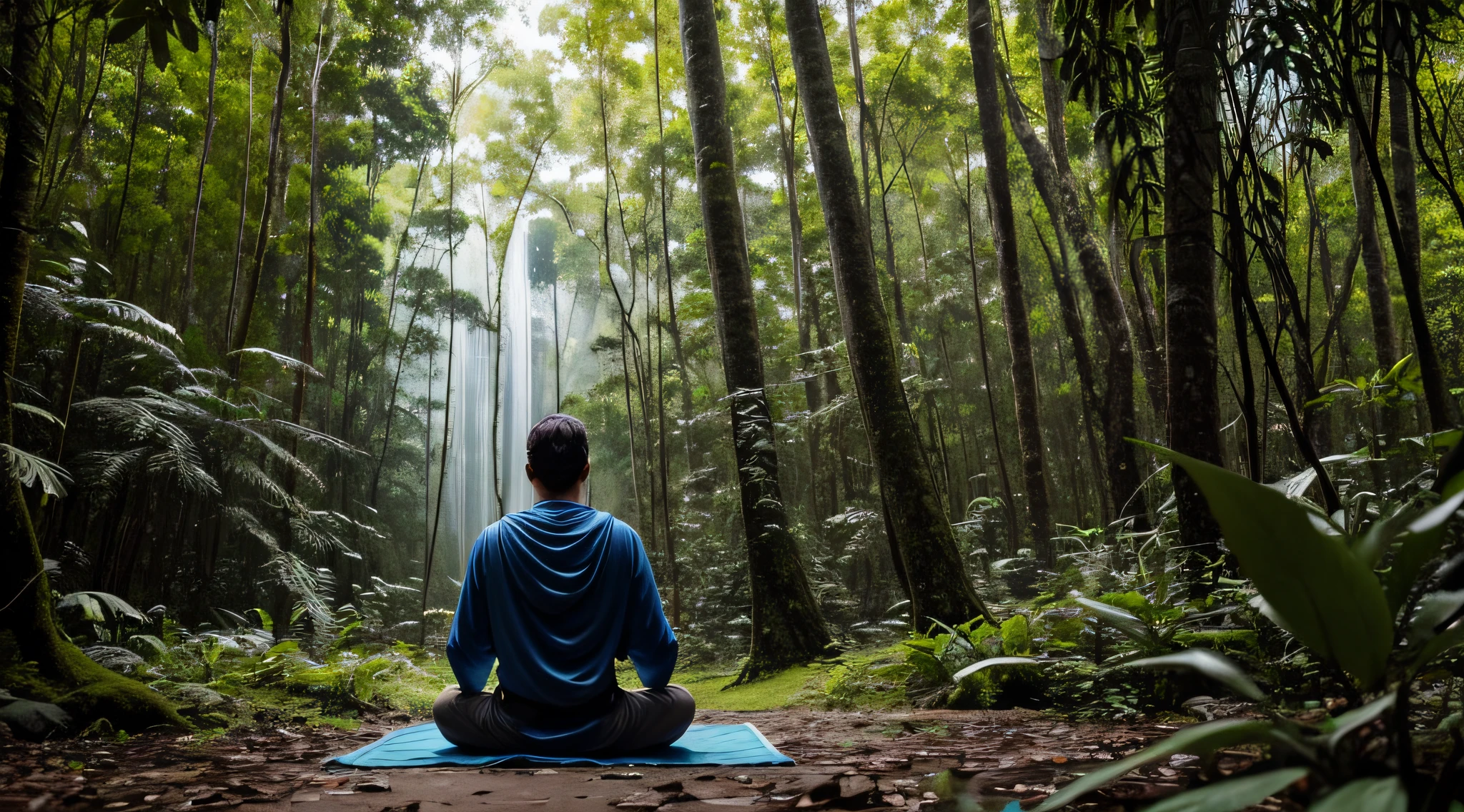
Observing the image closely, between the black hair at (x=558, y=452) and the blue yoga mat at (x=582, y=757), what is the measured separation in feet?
2.58

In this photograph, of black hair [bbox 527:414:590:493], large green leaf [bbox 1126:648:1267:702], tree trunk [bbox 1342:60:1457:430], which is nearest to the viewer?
large green leaf [bbox 1126:648:1267:702]

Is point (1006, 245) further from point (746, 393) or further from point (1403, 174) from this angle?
point (746, 393)

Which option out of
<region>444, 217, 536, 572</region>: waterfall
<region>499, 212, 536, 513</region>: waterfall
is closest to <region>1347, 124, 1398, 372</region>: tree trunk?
<region>499, 212, 536, 513</region>: waterfall

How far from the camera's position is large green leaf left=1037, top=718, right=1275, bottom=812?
60 cm

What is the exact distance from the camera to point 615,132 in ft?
48.5

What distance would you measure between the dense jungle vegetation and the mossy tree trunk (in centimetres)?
3

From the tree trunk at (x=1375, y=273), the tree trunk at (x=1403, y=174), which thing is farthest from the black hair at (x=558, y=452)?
the tree trunk at (x=1375, y=273)

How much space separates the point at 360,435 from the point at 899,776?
15985 millimetres

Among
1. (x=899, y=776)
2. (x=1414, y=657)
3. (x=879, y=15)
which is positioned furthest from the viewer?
(x=879, y=15)

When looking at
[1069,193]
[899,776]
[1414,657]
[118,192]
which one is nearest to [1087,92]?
[899,776]

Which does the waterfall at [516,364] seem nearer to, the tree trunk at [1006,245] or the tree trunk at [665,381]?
the tree trunk at [665,381]

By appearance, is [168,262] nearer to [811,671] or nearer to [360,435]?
[360,435]

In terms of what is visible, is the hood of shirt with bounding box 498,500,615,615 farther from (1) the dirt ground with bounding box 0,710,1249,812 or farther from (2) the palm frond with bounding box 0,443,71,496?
(2) the palm frond with bounding box 0,443,71,496

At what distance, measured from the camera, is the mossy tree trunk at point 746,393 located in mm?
5184
